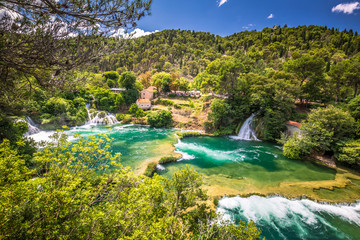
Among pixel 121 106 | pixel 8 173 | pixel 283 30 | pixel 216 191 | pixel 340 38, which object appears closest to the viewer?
pixel 8 173

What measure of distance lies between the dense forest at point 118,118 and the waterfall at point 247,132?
45.9 inches

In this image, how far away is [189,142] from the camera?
26.2 metres

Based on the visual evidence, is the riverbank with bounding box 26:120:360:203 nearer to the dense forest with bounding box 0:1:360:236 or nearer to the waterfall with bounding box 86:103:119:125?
the dense forest with bounding box 0:1:360:236

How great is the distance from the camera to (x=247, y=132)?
95.5 feet

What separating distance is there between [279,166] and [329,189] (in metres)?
4.96

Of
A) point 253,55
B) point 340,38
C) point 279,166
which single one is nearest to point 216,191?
point 279,166

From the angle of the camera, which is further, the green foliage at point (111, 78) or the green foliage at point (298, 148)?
the green foliage at point (111, 78)

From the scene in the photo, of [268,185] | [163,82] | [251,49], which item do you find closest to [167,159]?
[268,185]

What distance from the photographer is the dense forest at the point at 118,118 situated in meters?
4.19

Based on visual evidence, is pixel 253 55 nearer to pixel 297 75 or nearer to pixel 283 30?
pixel 297 75

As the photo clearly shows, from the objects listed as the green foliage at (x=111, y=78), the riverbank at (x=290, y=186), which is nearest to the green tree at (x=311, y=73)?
the riverbank at (x=290, y=186)

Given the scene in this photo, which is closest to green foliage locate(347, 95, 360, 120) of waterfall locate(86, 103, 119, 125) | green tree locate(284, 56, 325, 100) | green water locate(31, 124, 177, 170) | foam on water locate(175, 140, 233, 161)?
green tree locate(284, 56, 325, 100)

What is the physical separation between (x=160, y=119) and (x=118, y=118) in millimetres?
12051

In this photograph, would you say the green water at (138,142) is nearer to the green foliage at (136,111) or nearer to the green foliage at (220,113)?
the green foliage at (136,111)
